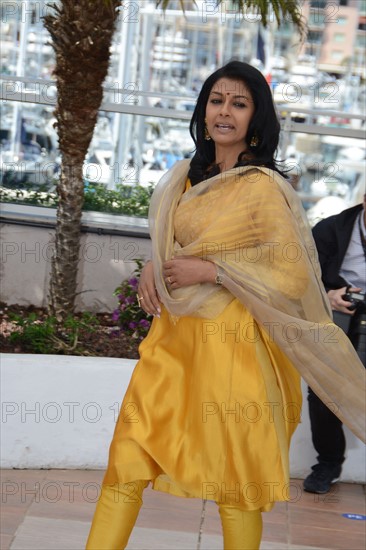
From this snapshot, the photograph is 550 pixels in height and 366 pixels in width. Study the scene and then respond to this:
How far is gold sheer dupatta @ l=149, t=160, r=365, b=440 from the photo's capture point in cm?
291

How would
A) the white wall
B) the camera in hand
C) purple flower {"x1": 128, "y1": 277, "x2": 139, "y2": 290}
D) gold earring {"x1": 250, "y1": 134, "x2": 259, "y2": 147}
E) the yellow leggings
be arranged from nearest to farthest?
the yellow leggings → gold earring {"x1": 250, "y1": 134, "x2": 259, "y2": 147} → the camera in hand → the white wall → purple flower {"x1": 128, "y1": 277, "x2": 139, "y2": 290}

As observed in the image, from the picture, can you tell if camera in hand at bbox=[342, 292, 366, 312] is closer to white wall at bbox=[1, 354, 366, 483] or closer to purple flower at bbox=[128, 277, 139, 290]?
white wall at bbox=[1, 354, 366, 483]

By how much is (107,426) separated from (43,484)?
419 mm

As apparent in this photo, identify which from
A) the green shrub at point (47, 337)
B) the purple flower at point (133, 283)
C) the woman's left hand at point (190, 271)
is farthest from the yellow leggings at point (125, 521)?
the purple flower at point (133, 283)

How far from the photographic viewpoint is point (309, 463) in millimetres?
4664

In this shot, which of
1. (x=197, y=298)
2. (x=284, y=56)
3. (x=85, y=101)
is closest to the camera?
(x=197, y=298)

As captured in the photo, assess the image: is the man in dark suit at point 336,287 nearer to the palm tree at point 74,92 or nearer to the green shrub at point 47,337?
the green shrub at point 47,337

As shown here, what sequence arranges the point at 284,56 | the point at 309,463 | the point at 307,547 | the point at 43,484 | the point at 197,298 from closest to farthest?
the point at 197,298, the point at 307,547, the point at 43,484, the point at 309,463, the point at 284,56

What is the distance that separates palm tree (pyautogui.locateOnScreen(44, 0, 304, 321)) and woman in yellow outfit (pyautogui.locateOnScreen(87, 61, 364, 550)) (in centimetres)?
227

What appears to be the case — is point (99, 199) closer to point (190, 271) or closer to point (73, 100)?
point (73, 100)

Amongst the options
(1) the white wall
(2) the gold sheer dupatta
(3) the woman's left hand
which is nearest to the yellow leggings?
(2) the gold sheer dupatta

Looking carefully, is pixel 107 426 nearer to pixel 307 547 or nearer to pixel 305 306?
pixel 307 547

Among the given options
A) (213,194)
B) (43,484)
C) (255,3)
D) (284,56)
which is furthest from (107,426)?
(284,56)

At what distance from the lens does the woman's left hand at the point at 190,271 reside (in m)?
2.94
